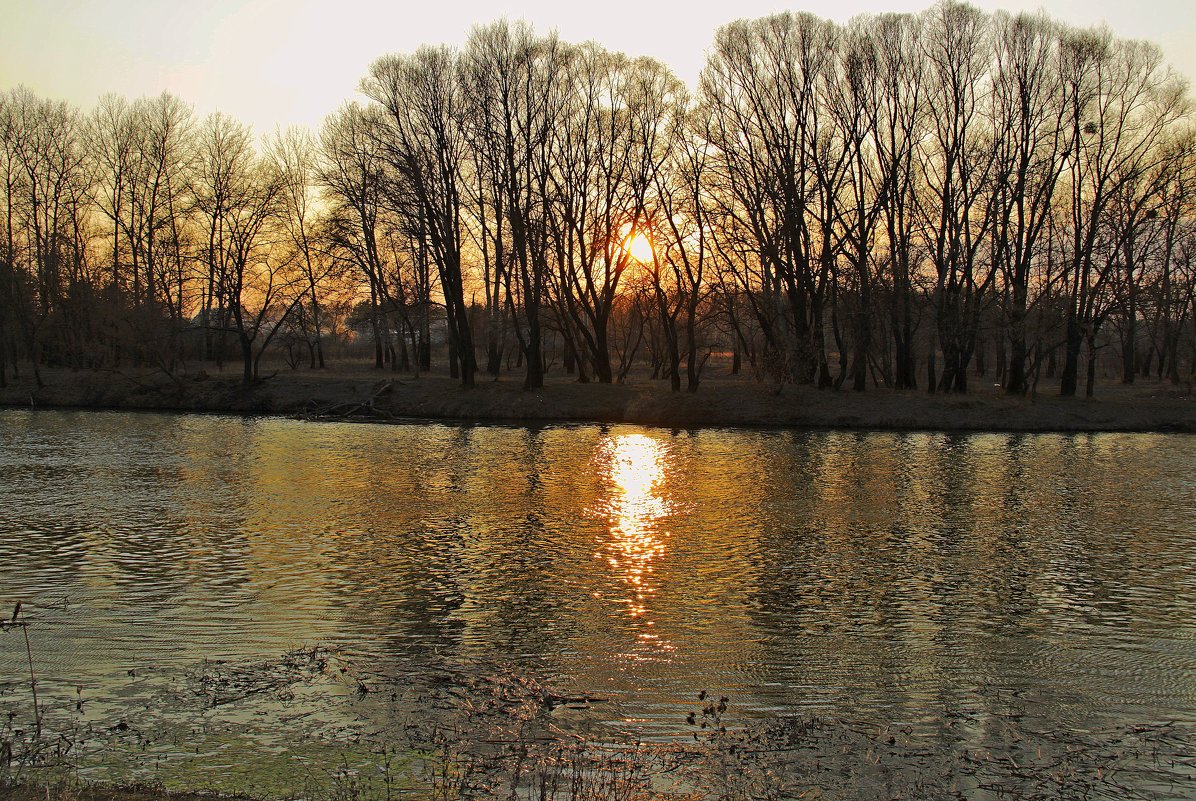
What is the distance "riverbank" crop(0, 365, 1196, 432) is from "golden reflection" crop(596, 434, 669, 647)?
1108cm

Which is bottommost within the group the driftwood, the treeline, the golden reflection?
the golden reflection

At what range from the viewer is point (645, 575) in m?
13.4

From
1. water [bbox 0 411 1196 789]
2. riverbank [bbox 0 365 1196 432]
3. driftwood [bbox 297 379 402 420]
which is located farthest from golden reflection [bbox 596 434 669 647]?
driftwood [bbox 297 379 402 420]

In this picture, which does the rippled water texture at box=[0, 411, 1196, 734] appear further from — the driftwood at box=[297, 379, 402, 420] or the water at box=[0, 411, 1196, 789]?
the driftwood at box=[297, 379, 402, 420]

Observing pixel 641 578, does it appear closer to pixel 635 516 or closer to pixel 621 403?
pixel 635 516

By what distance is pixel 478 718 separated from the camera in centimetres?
766

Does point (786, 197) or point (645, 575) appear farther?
point (786, 197)

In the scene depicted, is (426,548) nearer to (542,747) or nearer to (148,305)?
(542,747)

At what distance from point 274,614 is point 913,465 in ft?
69.7

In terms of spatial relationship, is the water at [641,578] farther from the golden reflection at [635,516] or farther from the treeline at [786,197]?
the treeline at [786,197]

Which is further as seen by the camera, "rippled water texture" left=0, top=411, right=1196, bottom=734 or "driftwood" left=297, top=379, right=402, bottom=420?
"driftwood" left=297, top=379, right=402, bottom=420

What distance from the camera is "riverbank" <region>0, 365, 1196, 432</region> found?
40031mm

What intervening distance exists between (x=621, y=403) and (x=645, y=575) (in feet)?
102

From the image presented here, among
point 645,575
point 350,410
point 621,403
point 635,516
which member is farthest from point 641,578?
point 350,410
